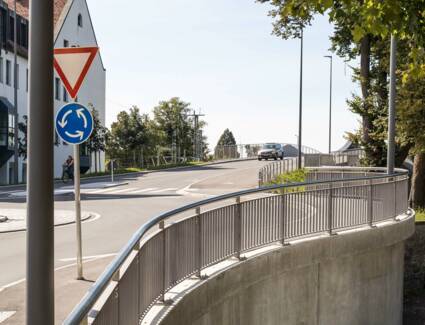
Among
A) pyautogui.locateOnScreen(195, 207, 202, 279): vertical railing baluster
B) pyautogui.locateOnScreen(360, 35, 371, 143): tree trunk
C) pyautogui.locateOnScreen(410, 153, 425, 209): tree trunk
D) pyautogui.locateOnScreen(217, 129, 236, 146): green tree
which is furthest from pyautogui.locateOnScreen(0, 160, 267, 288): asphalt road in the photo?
pyautogui.locateOnScreen(217, 129, 236, 146): green tree

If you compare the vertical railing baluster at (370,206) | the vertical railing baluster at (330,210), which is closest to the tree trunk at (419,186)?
the vertical railing baluster at (370,206)

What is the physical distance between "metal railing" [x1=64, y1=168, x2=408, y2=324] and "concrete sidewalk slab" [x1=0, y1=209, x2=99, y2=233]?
239 inches

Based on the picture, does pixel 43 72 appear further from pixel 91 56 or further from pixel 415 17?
pixel 415 17

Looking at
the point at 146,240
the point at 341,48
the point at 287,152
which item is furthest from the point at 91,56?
the point at 287,152

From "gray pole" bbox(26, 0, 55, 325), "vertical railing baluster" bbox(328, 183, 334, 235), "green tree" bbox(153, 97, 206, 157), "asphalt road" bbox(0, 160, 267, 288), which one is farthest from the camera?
"green tree" bbox(153, 97, 206, 157)

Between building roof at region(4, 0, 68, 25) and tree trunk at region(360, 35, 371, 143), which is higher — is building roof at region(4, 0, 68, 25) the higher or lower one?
the higher one

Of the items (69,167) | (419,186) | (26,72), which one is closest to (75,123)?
(419,186)

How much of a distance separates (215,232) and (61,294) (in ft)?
6.50

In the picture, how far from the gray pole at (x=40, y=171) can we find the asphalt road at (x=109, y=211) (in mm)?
4702

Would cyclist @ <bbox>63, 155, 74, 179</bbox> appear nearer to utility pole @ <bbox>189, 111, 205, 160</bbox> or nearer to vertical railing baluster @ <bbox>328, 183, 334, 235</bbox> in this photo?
vertical railing baluster @ <bbox>328, 183, 334, 235</bbox>

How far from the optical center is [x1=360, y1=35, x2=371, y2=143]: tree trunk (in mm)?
27859

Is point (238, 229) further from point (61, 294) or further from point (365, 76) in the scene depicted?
point (365, 76)

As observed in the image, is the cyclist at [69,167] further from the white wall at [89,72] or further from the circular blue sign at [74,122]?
the circular blue sign at [74,122]

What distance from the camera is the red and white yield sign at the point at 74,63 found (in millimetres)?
8398
